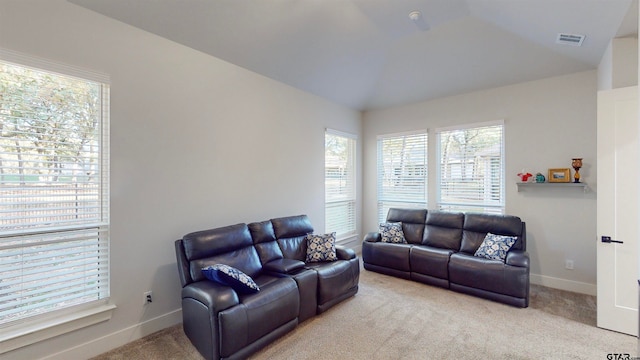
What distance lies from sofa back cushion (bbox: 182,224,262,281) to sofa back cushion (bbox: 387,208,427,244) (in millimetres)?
2578

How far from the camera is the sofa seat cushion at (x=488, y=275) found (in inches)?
127

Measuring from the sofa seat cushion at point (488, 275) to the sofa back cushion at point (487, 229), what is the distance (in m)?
0.34

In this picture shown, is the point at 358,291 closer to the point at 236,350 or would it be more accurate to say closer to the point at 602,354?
the point at 236,350

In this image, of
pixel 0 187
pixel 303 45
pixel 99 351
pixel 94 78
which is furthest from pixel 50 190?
pixel 303 45

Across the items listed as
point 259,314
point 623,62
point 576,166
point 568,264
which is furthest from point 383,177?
point 259,314

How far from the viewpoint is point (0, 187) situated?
207 cm

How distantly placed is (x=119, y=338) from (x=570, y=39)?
5459 mm

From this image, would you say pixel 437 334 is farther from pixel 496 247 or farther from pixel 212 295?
pixel 212 295

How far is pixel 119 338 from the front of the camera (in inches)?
101

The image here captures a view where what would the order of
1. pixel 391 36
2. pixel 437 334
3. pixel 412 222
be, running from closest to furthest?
pixel 437 334 → pixel 391 36 → pixel 412 222

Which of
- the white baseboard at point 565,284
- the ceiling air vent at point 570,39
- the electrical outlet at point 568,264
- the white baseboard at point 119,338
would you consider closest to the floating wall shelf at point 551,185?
the electrical outlet at point 568,264

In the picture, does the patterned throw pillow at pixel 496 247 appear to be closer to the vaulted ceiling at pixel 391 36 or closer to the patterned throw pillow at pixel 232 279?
the vaulted ceiling at pixel 391 36

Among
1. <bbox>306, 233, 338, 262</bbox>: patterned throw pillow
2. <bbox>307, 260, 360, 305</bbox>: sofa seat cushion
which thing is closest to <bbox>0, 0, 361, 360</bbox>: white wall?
<bbox>306, 233, 338, 262</bbox>: patterned throw pillow

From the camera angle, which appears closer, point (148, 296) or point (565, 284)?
point (148, 296)
